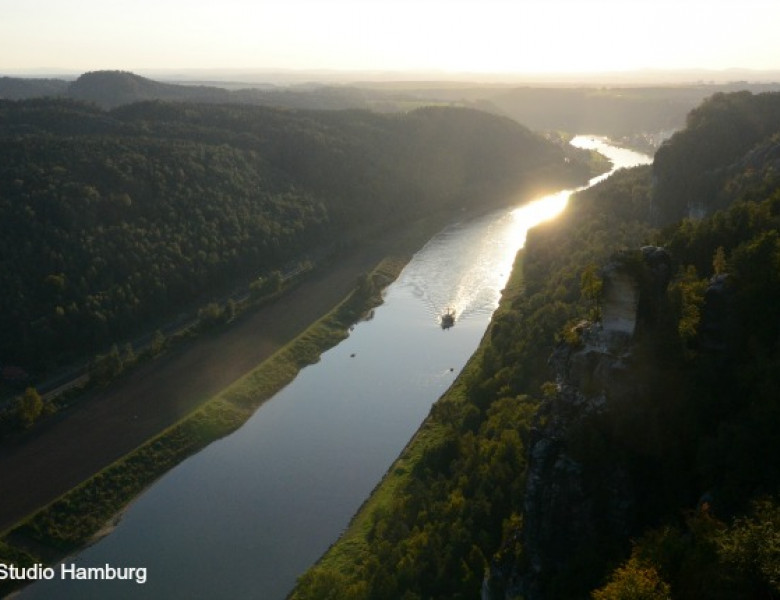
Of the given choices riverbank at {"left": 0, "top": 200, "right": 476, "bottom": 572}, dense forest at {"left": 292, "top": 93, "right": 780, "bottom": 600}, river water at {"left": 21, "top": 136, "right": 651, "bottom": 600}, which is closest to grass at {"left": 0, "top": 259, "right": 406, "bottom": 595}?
riverbank at {"left": 0, "top": 200, "right": 476, "bottom": 572}

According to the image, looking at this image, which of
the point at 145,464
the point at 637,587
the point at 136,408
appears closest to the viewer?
the point at 637,587

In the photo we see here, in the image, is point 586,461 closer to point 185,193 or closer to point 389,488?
point 389,488

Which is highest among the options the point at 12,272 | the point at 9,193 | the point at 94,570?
the point at 9,193

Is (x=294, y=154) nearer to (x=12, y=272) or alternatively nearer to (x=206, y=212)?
(x=206, y=212)

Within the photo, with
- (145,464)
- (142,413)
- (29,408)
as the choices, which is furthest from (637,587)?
(29,408)

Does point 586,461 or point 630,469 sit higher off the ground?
point 586,461

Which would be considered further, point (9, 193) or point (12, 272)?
point (9, 193)

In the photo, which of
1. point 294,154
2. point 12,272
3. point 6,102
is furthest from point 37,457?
point 6,102

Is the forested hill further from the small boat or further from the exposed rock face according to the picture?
the exposed rock face
